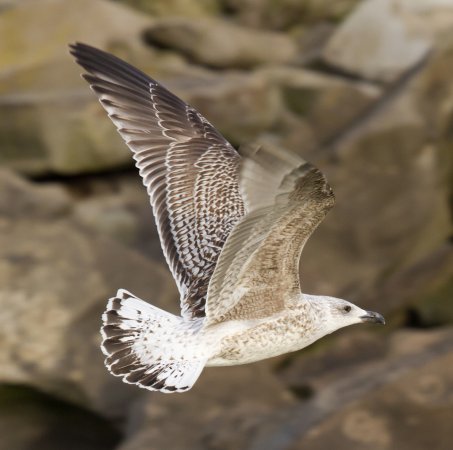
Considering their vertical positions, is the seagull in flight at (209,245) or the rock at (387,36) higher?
the rock at (387,36)

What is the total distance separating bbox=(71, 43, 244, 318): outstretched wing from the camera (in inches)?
207

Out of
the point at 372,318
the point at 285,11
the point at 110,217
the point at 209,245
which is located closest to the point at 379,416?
the point at 372,318

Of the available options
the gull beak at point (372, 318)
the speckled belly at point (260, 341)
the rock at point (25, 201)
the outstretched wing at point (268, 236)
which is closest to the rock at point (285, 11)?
the rock at point (25, 201)

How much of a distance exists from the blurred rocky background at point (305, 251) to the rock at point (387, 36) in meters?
0.02

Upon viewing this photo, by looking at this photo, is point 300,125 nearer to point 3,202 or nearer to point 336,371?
point 336,371

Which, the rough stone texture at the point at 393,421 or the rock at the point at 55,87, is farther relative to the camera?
the rock at the point at 55,87

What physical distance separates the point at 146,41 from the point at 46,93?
7.49 feet

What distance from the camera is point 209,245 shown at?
5227 millimetres

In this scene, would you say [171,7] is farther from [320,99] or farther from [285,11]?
[320,99]

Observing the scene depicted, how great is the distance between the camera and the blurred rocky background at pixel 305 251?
6.58 m

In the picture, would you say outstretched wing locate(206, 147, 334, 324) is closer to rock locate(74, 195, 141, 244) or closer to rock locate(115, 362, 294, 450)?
rock locate(115, 362, 294, 450)

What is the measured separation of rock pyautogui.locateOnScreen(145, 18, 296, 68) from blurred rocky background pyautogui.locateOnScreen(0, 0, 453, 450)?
18 mm

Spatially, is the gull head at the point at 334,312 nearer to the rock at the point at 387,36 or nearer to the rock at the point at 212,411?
the rock at the point at 212,411

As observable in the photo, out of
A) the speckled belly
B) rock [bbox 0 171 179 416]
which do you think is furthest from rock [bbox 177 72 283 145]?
the speckled belly
